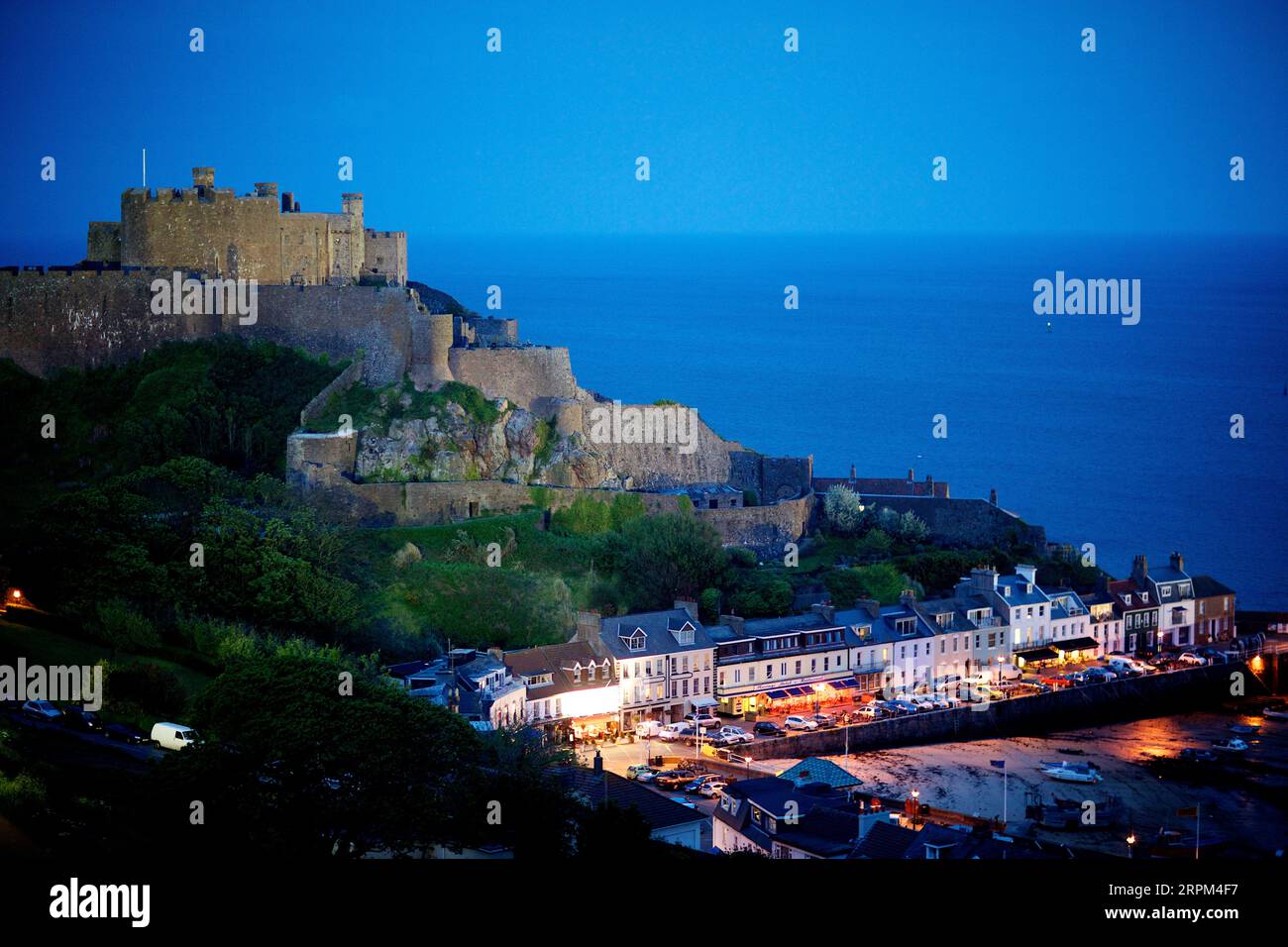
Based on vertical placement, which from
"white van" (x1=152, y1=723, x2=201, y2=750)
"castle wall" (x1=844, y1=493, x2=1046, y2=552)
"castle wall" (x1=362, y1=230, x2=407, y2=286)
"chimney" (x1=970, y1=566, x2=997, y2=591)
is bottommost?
"white van" (x1=152, y1=723, x2=201, y2=750)

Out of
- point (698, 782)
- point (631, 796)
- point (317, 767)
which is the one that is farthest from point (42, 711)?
point (698, 782)

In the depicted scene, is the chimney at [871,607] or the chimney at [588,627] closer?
the chimney at [588,627]

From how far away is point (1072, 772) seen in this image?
120 ft

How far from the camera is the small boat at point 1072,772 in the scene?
36.2 metres

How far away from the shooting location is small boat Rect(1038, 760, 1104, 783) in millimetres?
36250

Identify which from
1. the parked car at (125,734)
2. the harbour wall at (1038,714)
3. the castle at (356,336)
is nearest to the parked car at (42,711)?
the parked car at (125,734)

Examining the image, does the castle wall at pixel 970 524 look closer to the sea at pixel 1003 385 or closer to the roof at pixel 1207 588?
the roof at pixel 1207 588

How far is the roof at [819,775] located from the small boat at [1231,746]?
31.0ft

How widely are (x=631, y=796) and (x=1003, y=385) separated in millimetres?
72844

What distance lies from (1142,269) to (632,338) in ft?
281

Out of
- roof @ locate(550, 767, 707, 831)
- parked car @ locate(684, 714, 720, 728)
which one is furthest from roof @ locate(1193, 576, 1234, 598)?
roof @ locate(550, 767, 707, 831)

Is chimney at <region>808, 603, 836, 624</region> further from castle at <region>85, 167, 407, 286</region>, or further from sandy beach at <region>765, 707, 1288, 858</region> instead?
castle at <region>85, 167, 407, 286</region>

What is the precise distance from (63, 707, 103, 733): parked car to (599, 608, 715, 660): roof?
39.4ft
